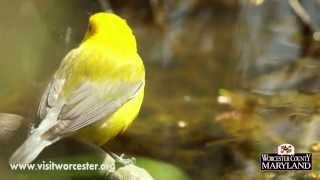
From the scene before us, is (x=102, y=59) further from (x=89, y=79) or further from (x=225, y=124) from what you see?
(x=225, y=124)

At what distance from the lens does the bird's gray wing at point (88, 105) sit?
2.77 metres

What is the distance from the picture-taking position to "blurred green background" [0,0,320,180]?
281 centimetres

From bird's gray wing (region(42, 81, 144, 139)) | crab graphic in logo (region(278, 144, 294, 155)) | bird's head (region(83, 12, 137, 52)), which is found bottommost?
crab graphic in logo (region(278, 144, 294, 155))

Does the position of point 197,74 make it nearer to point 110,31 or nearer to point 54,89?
point 110,31

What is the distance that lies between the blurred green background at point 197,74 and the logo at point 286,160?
24 mm

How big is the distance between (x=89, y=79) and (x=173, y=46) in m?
0.30

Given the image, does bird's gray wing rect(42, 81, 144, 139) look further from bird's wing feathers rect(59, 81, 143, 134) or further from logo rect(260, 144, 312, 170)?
logo rect(260, 144, 312, 170)

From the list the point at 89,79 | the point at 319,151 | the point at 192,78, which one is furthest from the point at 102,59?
the point at 319,151

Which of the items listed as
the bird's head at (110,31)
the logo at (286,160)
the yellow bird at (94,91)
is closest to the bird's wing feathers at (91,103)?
the yellow bird at (94,91)

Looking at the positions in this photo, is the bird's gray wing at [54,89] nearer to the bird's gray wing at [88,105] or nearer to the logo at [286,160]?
the bird's gray wing at [88,105]

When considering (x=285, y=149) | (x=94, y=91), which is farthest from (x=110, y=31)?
(x=285, y=149)

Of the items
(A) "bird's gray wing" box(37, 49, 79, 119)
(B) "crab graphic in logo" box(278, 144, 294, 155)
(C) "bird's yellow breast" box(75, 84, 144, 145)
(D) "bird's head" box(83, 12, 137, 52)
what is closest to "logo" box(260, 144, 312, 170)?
(B) "crab graphic in logo" box(278, 144, 294, 155)

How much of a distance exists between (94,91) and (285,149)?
26.1 inches

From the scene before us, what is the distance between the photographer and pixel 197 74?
9.29 ft
